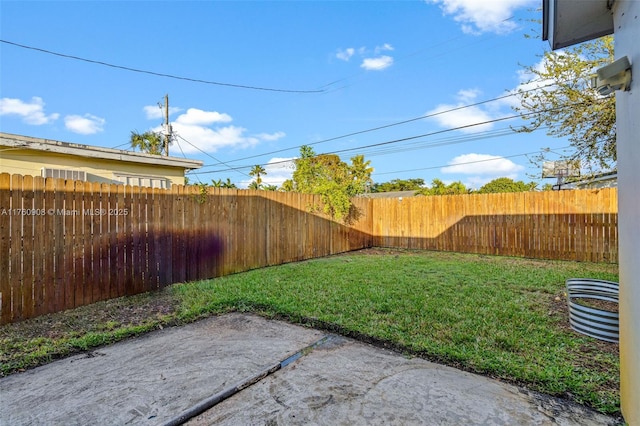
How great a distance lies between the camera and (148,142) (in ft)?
66.7

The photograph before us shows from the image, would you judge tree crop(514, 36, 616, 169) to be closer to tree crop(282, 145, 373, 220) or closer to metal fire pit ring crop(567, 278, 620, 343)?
metal fire pit ring crop(567, 278, 620, 343)

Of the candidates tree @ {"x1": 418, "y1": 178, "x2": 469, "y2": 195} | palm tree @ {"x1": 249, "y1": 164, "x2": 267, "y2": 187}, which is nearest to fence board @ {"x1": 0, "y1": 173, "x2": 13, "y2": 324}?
tree @ {"x1": 418, "y1": 178, "x2": 469, "y2": 195}

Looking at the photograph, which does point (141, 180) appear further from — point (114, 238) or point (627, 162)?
point (627, 162)

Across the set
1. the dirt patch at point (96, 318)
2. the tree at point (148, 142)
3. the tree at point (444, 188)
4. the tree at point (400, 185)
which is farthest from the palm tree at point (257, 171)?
the dirt patch at point (96, 318)

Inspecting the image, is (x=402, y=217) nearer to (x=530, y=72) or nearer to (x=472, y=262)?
(x=472, y=262)

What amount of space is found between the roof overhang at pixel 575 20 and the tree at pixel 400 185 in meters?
36.9

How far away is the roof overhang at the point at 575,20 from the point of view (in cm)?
204

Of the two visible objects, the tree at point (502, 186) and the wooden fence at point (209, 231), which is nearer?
the wooden fence at point (209, 231)

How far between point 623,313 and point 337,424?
5.88ft

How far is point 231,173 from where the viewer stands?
2286 centimetres

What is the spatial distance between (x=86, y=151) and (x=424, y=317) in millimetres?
7888

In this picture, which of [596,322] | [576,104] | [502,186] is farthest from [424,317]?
[502,186]

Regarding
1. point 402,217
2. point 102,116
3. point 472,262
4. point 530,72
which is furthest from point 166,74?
point 472,262

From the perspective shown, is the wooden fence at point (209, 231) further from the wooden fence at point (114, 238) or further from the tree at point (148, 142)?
the tree at point (148, 142)
